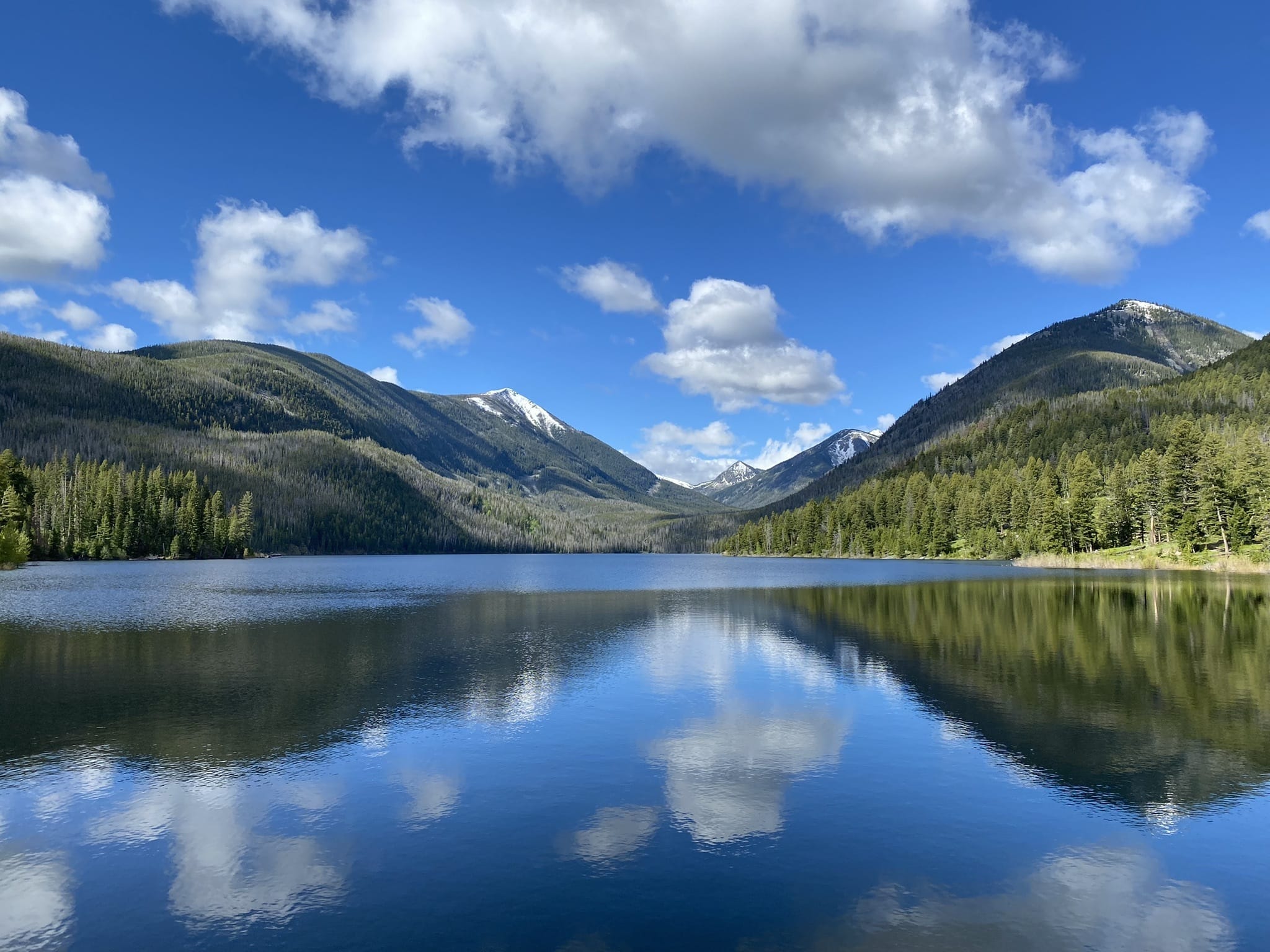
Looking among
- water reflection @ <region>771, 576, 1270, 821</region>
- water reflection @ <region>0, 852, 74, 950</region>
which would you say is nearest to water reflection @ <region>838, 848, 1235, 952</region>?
water reflection @ <region>771, 576, 1270, 821</region>

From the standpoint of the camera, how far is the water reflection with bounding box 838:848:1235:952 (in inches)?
613

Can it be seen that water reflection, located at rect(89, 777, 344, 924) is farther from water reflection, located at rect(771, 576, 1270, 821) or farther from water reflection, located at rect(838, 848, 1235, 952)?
water reflection, located at rect(771, 576, 1270, 821)

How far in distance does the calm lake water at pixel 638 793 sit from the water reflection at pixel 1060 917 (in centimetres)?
9

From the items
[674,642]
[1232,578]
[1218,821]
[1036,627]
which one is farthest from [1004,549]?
[1218,821]

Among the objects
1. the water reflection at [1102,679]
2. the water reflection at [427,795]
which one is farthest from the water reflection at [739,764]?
the water reflection at [427,795]

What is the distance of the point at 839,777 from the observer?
87.5ft

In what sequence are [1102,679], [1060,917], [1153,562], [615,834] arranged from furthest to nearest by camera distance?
[1153,562] → [1102,679] → [615,834] → [1060,917]

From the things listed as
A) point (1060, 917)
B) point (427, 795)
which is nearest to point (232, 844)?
point (427, 795)

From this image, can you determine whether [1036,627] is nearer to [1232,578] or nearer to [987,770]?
[987,770]

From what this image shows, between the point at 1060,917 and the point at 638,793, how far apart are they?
1264 cm

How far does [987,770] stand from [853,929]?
45.1 ft

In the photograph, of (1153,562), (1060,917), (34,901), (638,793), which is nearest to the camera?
(1060,917)

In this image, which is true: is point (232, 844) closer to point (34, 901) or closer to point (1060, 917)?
point (34, 901)

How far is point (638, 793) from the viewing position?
24953 mm
